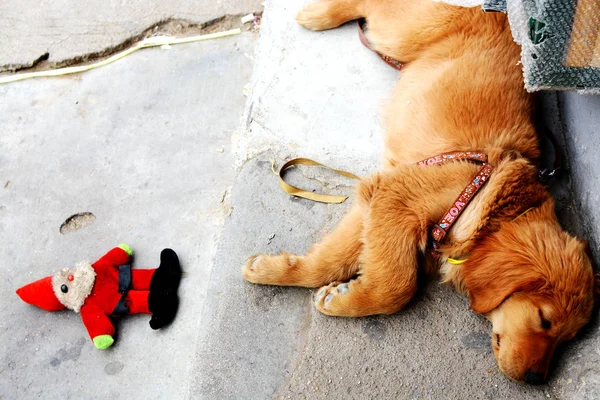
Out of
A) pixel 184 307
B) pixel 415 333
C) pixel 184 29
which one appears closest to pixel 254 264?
pixel 184 307

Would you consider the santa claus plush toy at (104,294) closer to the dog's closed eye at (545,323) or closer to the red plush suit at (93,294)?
the red plush suit at (93,294)

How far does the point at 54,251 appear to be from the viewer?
3.01 metres

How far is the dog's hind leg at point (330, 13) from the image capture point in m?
3.56

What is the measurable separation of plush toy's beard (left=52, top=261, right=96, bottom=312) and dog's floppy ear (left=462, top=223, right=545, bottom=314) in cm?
181

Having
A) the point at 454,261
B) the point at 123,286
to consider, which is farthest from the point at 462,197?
the point at 123,286

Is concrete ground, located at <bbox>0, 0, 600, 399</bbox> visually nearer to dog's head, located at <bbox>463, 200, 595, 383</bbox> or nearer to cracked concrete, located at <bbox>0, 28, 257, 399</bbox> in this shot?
cracked concrete, located at <bbox>0, 28, 257, 399</bbox>

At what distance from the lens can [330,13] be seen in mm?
3553

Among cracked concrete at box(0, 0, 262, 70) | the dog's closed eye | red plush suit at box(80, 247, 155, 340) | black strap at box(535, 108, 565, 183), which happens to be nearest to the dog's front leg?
the dog's closed eye

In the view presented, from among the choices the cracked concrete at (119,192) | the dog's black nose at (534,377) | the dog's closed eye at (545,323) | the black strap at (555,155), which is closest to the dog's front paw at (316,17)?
the cracked concrete at (119,192)

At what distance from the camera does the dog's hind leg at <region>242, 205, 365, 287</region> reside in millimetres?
2543

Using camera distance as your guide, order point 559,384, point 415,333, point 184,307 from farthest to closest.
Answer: point 184,307
point 415,333
point 559,384

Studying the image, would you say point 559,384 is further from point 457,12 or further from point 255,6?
point 255,6

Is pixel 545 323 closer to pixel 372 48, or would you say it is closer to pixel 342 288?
pixel 342 288

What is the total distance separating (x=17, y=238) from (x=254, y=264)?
150 centimetres
